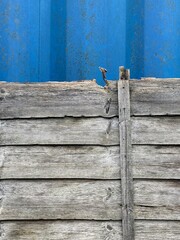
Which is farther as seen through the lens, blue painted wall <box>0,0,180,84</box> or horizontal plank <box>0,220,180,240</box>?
blue painted wall <box>0,0,180,84</box>

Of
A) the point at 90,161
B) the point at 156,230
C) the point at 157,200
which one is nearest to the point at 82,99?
the point at 90,161

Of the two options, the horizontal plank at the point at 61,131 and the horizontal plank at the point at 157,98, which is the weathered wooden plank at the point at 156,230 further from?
the horizontal plank at the point at 157,98

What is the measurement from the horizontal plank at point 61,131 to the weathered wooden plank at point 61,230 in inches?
17.0

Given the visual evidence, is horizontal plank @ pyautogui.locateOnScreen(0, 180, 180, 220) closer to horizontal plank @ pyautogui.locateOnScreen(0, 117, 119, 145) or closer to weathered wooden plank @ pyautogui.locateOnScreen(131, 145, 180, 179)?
weathered wooden plank @ pyautogui.locateOnScreen(131, 145, 180, 179)

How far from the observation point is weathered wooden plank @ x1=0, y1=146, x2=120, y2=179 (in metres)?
1.81

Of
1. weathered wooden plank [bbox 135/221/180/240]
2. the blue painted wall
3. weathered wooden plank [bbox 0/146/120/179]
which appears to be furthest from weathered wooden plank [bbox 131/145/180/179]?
the blue painted wall

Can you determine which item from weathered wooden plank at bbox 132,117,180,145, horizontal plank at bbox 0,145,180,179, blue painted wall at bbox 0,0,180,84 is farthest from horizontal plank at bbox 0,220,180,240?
blue painted wall at bbox 0,0,180,84

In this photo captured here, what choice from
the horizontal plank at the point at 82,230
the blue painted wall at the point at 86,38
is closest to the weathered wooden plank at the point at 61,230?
the horizontal plank at the point at 82,230

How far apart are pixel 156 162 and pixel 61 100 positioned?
0.62 meters

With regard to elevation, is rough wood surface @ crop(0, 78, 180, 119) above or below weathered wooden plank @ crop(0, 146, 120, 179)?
above

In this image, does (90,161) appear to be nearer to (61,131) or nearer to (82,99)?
(61,131)

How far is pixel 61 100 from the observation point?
1866mm

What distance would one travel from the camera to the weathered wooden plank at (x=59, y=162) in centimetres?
181

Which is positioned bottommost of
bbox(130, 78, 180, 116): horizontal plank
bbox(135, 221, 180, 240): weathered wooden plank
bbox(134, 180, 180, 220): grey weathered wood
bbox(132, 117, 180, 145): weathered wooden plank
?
bbox(135, 221, 180, 240): weathered wooden plank
